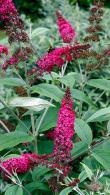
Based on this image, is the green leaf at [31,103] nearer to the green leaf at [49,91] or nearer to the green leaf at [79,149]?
the green leaf at [49,91]

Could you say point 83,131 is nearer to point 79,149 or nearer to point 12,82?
point 79,149

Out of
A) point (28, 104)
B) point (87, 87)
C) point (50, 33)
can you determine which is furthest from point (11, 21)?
point (50, 33)

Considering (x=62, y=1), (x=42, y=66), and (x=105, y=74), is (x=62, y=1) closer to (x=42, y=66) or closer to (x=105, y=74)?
(x=105, y=74)

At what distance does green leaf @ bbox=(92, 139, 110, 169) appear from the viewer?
2.71m

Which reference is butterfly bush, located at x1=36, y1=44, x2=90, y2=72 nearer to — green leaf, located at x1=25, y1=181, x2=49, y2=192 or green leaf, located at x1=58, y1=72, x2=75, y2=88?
green leaf, located at x1=58, y1=72, x2=75, y2=88

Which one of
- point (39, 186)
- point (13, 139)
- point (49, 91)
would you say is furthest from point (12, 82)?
point (39, 186)

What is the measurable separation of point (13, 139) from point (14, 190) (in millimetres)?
361

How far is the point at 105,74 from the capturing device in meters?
5.25

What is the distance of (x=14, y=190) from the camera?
2703 millimetres

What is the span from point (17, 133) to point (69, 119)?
2.31 feet

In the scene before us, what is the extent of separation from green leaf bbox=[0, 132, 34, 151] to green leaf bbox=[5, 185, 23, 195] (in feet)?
0.85

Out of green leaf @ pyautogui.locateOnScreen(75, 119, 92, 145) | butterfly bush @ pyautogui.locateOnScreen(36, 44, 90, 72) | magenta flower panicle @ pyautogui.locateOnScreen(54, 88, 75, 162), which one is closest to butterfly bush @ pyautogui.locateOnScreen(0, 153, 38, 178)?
magenta flower panicle @ pyautogui.locateOnScreen(54, 88, 75, 162)

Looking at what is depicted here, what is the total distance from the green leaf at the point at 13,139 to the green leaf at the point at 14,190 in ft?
0.85

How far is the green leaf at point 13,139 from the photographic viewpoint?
2.88 m
